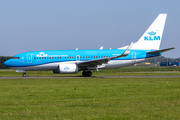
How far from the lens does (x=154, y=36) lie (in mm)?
37844

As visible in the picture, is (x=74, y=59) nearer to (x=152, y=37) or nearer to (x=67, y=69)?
(x=67, y=69)

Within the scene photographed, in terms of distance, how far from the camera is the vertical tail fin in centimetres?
3747

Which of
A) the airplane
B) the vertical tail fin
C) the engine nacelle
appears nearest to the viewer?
the engine nacelle

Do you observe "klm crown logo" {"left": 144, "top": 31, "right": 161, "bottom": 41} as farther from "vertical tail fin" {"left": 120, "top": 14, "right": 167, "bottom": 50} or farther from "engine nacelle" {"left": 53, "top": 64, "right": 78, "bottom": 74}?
"engine nacelle" {"left": 53, "top": 64, "right": 78, "bottom": 74}

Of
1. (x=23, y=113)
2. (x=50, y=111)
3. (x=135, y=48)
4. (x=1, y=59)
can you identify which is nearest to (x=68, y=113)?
(x=50, y=111)

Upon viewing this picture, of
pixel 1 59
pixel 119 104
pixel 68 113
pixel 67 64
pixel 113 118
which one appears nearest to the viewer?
pixel 113 118

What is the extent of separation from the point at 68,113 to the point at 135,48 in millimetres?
28354

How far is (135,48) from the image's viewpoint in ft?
122

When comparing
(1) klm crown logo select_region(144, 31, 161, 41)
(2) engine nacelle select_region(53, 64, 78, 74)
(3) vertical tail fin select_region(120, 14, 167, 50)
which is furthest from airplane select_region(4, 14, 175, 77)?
(1) klm crown logo select_region(144, 31, 161, 41)

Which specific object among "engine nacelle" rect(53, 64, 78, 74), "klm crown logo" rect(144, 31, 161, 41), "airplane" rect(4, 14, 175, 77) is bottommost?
"engine nacelle" rect(53, 64, 78, 74)

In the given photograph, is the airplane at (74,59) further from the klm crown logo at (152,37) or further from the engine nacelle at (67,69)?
the klm crown logo at (152,37)

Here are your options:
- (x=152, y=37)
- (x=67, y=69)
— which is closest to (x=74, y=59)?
(x=67, y=69)

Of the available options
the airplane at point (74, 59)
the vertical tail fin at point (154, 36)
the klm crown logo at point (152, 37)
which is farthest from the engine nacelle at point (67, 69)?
the klm crown logo at point (152, 37)

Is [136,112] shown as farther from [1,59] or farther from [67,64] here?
[1,59]
